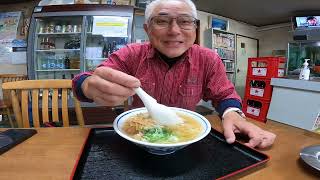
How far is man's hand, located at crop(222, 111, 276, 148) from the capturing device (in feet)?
2.20

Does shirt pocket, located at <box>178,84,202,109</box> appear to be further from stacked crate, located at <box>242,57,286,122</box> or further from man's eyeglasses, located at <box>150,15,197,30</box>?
stacked crate, located at <box>242,57,286,122</box>

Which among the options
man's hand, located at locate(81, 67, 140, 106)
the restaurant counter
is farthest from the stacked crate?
man's hand, located at locate(81, 67, 140, 106)

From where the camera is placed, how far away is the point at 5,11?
417 cm

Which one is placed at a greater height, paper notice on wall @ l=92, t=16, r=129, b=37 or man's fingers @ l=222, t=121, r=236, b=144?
paper notice on wall @ l=92, t=16, r=129, b=37

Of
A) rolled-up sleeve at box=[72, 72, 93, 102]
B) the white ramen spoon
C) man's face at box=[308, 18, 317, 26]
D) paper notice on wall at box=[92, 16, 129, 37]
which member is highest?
man's face at box=[308, 18, 317, 26]

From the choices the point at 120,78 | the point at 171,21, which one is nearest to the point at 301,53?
the point at 171,21

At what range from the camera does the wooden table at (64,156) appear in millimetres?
512

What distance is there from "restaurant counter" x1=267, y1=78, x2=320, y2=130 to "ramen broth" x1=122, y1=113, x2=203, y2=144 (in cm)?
264

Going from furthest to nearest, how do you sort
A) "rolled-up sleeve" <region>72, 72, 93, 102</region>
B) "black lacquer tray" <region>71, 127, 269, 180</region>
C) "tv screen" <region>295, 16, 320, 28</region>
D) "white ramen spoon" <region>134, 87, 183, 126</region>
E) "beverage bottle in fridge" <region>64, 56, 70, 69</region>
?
"tv screen" <region>295, 16, 320, 28</region>
"beverage bottle in fridge" <region>64, 56, 70, 69</region>
"rolled-up sleeve" <region>72, 72, 93, 102</region>
"white ramen spoon" <region>134, 87, 183, 126</region>
"black lacquer tray" <region>71, 127, 269, 180</region>

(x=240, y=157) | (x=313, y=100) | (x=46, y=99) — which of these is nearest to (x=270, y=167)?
(x=240, y=157)

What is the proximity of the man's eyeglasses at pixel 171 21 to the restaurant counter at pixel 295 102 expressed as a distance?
232cm

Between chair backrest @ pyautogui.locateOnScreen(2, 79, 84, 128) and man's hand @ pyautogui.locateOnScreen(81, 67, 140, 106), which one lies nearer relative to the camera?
man's hand @ pyautogui.locateOnScreen(81, 67, 140, 106)

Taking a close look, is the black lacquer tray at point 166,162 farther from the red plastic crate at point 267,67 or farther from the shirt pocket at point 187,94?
the red plastic crate at point 267,67

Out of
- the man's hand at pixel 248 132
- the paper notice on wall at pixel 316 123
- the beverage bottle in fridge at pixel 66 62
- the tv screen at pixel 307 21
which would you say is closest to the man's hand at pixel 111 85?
the man's hand at pixel 248 132
